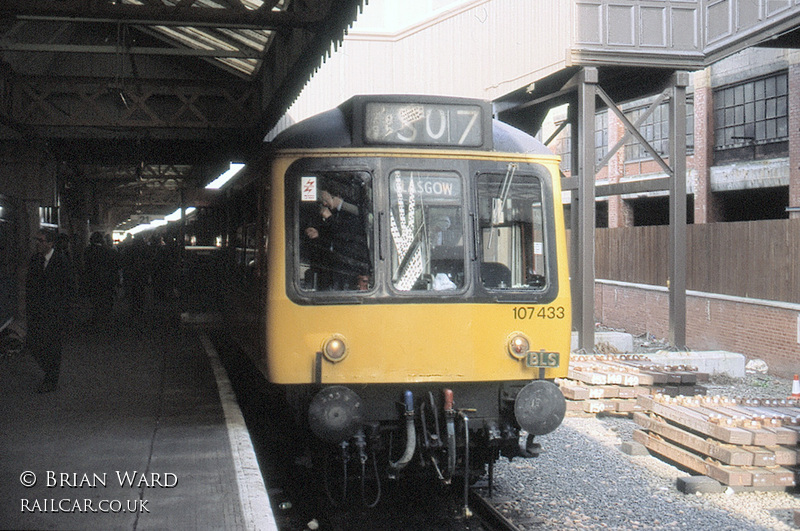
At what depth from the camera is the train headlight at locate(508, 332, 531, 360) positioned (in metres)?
6.32

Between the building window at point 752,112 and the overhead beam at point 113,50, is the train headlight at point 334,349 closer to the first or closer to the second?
the overhead beam at point 113,50

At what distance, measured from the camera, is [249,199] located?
7.62m

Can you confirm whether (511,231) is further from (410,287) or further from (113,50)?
(113,50)

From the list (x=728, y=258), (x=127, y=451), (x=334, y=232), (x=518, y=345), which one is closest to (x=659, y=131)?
(x=728, y=258)

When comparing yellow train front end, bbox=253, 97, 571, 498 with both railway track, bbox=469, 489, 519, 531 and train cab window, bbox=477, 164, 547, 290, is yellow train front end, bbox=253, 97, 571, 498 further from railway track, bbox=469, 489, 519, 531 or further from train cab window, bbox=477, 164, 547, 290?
railway track, bbox=469, 489, 519, 531

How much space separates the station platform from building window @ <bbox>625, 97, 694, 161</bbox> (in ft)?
56.1

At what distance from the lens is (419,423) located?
245 inches

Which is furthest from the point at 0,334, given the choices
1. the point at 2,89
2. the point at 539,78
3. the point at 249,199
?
the point at 539,78

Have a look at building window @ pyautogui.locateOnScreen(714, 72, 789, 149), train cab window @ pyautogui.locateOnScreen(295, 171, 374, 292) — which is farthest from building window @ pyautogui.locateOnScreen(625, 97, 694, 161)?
train cab window @ pyautogui.locateOnScreen(295, 171, 374, 292)

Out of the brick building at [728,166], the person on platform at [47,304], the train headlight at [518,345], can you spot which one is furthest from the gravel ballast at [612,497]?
the brick building at [728,166]

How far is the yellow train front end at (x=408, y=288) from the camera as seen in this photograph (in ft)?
20.0

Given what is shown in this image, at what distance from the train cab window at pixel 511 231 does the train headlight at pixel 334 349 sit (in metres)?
1.16

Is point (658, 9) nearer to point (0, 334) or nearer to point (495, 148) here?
point (495, 148)

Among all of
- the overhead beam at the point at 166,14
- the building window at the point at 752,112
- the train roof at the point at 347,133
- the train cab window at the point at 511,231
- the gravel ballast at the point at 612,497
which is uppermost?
the building window at the point at 752,112
